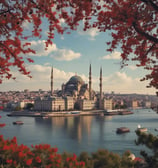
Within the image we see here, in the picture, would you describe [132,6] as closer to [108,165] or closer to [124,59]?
[124,59]

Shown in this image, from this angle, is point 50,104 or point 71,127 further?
point 50,104

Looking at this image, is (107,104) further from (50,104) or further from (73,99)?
(50,104)

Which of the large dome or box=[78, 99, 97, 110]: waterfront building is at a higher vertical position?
the large dome

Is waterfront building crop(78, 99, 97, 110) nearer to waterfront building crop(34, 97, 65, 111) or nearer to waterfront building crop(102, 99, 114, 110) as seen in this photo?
waterfront building crop(102, 99, 114, 110)

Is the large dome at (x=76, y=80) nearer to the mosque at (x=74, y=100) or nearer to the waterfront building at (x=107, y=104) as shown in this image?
the mosque at (x=74, y=100)

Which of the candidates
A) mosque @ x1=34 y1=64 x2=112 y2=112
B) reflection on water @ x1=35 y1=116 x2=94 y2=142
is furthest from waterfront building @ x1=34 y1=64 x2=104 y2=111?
reflection on water @ x1=35 y1=116 x2=94 y2=142

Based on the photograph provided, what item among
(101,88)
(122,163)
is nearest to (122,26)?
(122,163)

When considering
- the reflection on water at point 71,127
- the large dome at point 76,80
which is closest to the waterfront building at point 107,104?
the large dome at point 76,80

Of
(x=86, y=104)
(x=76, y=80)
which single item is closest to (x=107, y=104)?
(x=86, y=104)
